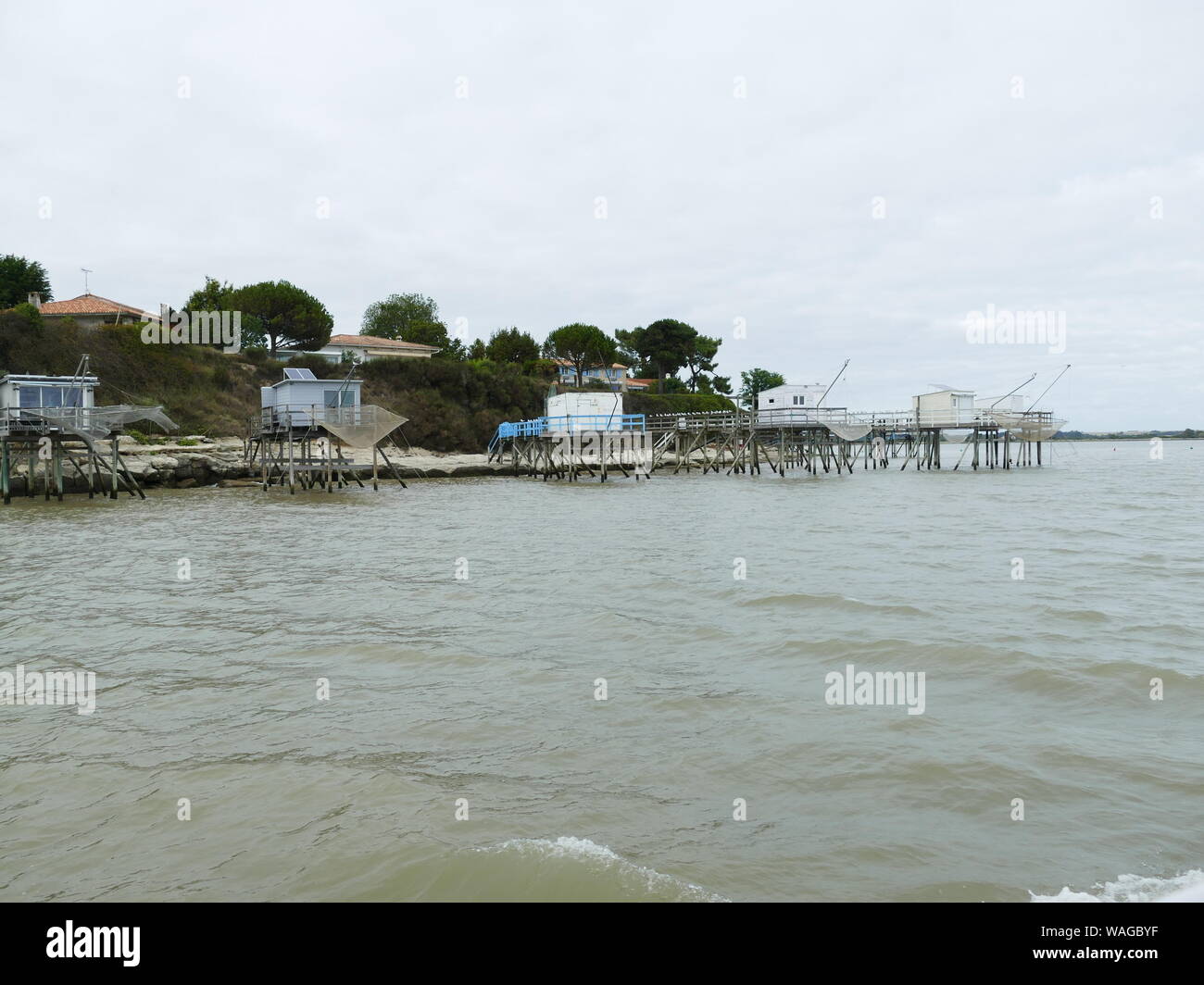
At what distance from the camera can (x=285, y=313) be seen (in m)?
67.7

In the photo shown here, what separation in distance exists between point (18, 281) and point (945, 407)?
211 feet

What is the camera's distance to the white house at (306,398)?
37750mm

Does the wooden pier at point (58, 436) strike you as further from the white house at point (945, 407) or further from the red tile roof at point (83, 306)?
the white house at point (945, 407)

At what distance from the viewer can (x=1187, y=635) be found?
10.3 m

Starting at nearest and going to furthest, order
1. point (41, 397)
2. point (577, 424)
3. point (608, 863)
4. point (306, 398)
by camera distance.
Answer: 1. point (608, 863)
2. point (41, 397)
3. point (306, 398)
4. point (577, 424)

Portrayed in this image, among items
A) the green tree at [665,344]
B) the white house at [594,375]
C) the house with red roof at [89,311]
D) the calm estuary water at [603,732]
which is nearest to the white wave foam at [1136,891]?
the calm estuary water at [603,732]

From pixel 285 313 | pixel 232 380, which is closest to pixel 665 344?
pixel 285 313

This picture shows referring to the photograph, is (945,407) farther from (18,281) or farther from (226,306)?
(18,281)

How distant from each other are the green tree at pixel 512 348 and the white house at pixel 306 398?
44.2 m

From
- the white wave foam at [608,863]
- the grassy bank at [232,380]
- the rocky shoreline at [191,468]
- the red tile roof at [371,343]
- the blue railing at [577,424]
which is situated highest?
the red tile roof at [371,343]

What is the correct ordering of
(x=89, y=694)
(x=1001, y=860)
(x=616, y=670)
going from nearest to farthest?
(x=1001, y=860) < (x=89, y=694) < (x=616, y=670)
